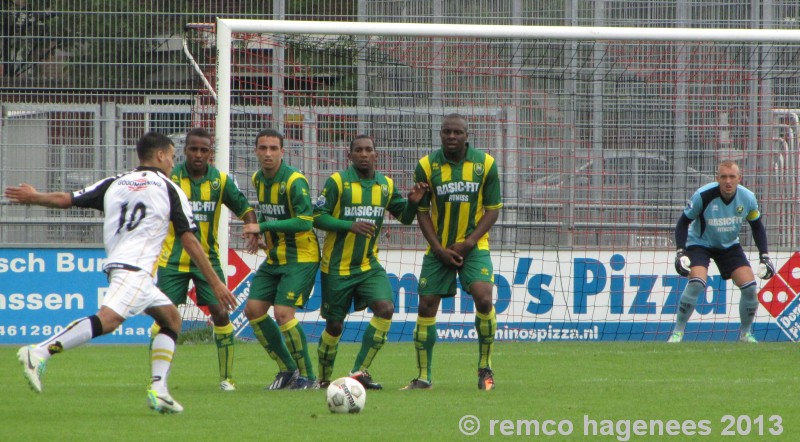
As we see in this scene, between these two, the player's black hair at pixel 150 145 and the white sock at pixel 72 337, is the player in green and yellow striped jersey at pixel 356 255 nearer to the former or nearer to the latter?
the player's black hair at pixel 150 145

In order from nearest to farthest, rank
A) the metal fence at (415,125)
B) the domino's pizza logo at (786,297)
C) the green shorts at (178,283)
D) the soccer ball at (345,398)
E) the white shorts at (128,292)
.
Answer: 1. the white shorts at (128,292)
2. the soccer ball at (345,398)
3. the green shorts at (178,283)
4. the metal fence at (415,125)
5. the domino's pizza logo at (786,297)

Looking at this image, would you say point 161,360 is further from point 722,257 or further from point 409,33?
point 722,257

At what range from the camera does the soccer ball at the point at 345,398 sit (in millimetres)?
7680

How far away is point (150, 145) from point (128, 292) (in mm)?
977

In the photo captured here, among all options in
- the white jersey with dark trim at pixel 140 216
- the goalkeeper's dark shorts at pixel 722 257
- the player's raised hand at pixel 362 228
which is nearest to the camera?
the white jersey with dark trim at pixel 140 216

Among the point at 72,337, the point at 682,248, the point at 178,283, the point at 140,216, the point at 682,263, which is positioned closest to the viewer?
the point at 72,337

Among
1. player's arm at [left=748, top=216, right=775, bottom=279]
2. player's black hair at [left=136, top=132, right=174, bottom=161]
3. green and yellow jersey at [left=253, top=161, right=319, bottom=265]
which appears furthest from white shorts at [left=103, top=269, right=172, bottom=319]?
player's arm at [left=748, top=216, right=775, bottom=279]

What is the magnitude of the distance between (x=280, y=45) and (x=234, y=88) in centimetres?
81

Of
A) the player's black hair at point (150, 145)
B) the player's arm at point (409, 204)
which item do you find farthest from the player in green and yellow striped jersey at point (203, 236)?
the player's black hair at point (150, 145)

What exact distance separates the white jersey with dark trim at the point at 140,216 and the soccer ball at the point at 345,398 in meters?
1.34

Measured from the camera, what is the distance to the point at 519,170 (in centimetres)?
1479

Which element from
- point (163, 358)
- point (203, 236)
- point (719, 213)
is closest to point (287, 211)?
point (203, 236)

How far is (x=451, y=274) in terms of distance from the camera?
9406mm

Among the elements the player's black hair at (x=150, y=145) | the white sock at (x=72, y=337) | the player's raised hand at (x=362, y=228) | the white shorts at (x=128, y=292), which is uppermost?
the player's black hair at (x=150, y=145)
